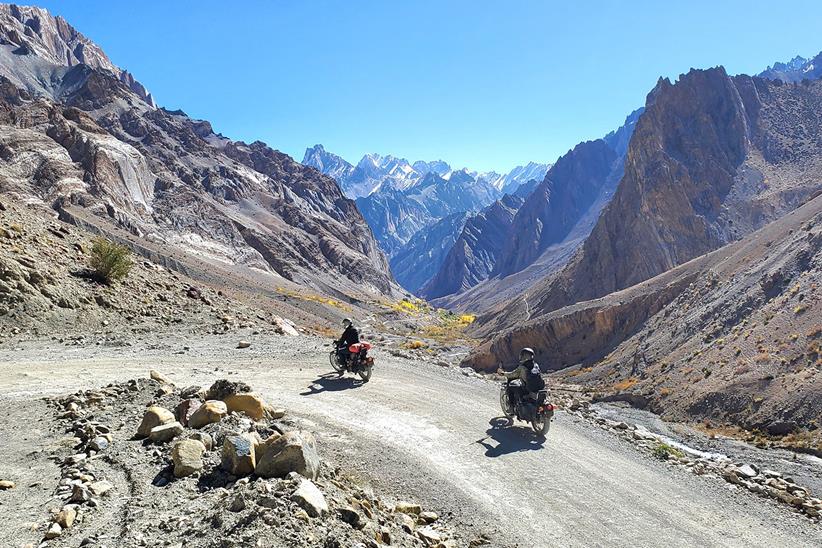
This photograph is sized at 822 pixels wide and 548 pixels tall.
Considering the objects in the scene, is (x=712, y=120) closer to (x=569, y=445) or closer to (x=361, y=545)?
(x=569, y=445)

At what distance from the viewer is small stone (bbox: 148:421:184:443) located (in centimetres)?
817

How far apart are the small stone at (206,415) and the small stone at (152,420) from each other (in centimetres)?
34

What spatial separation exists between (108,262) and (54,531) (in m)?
21.4

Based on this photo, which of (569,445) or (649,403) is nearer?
(569,445)

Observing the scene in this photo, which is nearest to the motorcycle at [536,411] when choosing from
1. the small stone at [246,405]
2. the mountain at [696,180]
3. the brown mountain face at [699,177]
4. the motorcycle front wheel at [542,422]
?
the motorcycle front wheel at [542,422]

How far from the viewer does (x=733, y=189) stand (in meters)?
92.8

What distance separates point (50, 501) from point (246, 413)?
3.92 m

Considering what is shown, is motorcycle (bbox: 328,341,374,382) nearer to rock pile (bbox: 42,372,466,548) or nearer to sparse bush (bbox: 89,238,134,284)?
rock pile (bbox: 42,372,466,548)

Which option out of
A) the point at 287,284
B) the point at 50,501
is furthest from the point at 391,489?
the point at 287,284

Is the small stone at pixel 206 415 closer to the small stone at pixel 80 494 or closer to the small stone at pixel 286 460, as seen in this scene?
the small stone at pixel 286 460

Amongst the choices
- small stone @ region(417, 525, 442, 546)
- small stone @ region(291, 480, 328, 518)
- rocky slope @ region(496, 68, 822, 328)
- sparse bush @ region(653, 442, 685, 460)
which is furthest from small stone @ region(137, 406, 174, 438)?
rocky slope @ region(496, 68, 822, 328)

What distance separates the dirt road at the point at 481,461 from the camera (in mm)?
8094

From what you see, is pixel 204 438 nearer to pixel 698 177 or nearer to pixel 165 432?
pixel 165 432

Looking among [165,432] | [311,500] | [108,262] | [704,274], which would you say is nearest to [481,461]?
[311,500]
